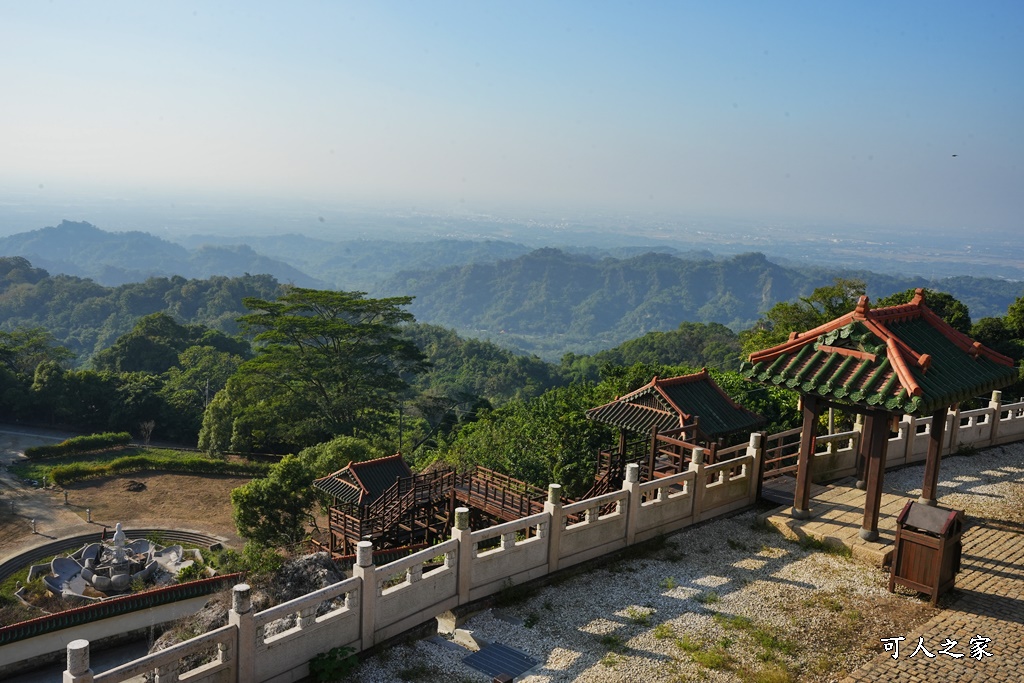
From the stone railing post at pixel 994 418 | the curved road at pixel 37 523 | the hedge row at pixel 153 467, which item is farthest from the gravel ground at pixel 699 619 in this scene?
the hedge row at pixel 153 467

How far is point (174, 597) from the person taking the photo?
64.8 feet

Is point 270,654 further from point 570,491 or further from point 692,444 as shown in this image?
point 570,491

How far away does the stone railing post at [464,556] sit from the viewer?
9562 millimetres

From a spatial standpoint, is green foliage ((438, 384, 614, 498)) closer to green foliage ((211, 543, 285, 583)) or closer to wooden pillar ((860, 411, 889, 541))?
green foliage ((211, 543, 285, 583))

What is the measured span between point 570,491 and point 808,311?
Result: 73.3 ft

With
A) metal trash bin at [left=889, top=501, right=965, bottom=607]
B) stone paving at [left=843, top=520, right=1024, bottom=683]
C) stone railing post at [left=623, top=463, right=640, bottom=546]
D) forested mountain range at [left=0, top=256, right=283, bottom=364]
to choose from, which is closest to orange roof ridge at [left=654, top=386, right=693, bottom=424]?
stone railing post at [left=623, top=463, right=640, bottom=546]

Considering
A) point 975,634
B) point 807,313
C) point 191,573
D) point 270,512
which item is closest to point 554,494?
point 975,634

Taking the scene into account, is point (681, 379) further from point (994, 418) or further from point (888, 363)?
point (994, 418)

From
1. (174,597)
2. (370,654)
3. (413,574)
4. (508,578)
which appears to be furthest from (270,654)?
(174,597)

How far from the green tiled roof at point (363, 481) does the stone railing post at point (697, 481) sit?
9.49 metres

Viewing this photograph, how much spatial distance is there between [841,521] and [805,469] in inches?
38.2

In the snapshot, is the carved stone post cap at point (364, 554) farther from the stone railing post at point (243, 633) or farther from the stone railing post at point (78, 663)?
the stone railing post at point (78, 663)

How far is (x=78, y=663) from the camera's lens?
6371 millimetres

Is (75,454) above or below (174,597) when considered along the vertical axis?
below
